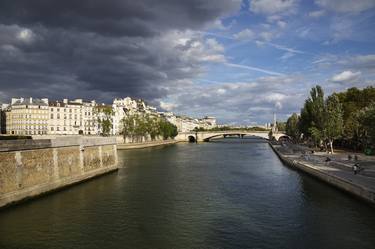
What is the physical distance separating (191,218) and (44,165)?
13.5m

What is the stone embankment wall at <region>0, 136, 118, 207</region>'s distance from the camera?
23.4 m

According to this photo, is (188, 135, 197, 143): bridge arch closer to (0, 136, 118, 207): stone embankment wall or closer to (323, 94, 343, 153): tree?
(323, 94, 343, 153): tree

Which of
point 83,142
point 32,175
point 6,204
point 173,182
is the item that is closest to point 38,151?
point 32,175

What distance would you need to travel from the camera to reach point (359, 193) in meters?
24.4

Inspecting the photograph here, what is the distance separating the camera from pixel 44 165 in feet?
92.2

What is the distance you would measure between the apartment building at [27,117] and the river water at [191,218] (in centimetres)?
7482

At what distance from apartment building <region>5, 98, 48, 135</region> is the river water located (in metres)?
74.8

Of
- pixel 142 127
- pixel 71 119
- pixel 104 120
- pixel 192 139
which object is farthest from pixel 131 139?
pixel 192 139

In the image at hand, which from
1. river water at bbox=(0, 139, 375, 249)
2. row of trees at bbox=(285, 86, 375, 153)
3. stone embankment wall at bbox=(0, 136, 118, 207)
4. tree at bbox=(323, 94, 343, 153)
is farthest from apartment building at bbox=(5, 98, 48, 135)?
tree at bbox=(323, 94, 343, 153)

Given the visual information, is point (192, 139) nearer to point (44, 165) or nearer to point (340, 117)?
point (340, 117)

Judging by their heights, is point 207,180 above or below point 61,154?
below

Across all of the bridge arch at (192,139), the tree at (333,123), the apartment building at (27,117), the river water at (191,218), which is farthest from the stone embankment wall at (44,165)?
the bridge arch at (192,139)

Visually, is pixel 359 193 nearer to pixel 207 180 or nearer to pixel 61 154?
pixel 207 180

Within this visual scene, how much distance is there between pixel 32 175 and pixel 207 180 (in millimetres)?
16646
